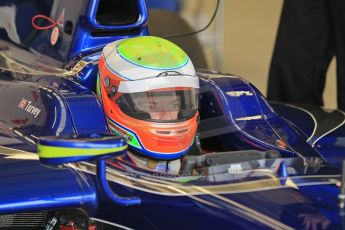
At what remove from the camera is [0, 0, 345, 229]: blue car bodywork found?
118 centimetres

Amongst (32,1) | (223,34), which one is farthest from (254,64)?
(32,1)

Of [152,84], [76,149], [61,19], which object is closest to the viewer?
[76,149]

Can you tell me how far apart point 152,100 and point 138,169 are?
7.5 inches

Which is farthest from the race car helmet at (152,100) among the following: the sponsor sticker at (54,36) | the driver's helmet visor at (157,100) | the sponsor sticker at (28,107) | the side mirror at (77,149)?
the sponsor sticker at (54,36)

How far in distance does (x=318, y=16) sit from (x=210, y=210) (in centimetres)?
137

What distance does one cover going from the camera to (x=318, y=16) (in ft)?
7.70

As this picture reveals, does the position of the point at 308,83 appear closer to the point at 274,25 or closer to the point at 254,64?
the point at 254,64

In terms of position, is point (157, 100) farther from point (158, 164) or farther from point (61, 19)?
point (61, 19)

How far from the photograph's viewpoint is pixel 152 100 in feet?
4.75

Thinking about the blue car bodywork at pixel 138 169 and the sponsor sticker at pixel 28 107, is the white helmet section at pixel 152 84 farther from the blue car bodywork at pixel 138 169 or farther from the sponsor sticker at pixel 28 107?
the sponsor sticker at pixel 28 107

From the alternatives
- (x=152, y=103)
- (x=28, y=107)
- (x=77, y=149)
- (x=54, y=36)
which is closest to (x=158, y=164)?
(x=152, y=103)

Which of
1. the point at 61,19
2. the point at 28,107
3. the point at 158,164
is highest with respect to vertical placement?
the point at 61,19

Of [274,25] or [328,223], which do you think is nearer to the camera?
[328,223]

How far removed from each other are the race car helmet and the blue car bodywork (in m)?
0.05
